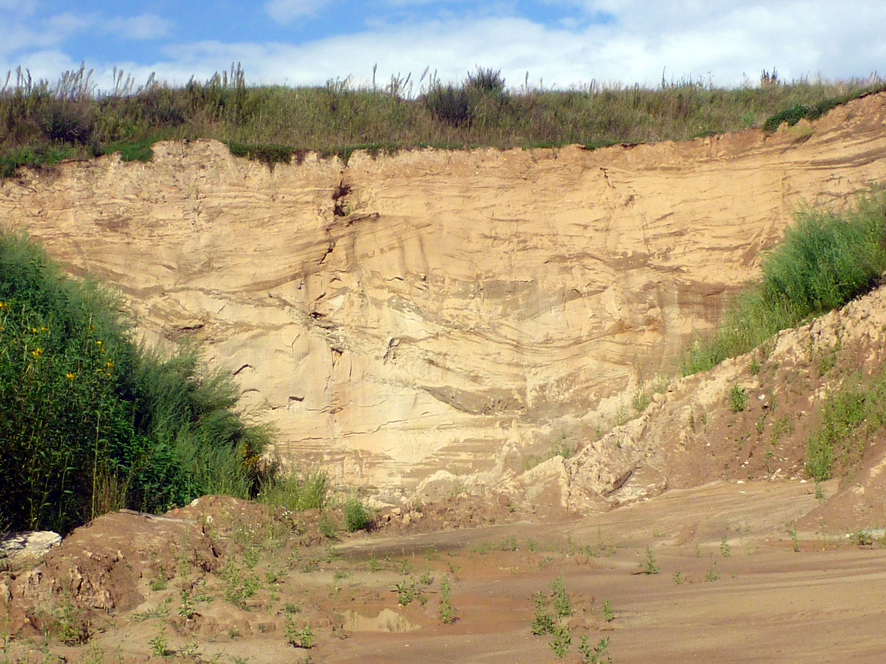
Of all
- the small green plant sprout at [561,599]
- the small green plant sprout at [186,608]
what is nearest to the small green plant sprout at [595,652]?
the small green plant sprout at [561,599]

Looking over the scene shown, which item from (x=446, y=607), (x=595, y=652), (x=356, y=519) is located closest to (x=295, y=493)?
(x=356, y=519)

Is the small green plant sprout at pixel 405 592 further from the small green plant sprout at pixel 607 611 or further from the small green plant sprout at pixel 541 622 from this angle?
the small green plant sprout at pixel 607 611

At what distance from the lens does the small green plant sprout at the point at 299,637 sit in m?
4.10

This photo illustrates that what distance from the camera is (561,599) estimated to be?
448 centimetres

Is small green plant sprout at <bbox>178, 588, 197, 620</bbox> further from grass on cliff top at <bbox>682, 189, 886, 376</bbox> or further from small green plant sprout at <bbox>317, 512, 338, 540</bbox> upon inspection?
grass on cliff top at <bbox>682, 189, 886, 376</bbox>

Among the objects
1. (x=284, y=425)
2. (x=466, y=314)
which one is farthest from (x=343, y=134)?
(x=284, y=425)

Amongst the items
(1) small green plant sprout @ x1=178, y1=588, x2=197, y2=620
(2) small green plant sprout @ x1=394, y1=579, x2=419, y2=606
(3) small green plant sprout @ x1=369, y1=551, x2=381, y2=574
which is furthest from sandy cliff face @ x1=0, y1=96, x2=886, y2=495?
(1) small green plant sprout @ x1=178, y1=588, x2=197, y2=620

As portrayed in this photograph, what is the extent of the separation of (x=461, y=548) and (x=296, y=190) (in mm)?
5916

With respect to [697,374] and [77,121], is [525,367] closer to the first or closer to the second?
[697,374]

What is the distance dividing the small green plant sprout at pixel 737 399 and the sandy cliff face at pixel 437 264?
6.75ft

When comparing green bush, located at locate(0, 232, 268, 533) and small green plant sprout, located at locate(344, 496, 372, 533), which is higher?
green bush, located at locate(0, 232, 268, 533)

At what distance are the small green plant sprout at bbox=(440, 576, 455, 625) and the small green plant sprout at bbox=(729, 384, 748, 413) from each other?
416 centimetres

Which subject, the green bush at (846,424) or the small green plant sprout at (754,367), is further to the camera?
the small green plant sprout at (754,367)

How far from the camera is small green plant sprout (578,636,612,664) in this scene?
336cm
